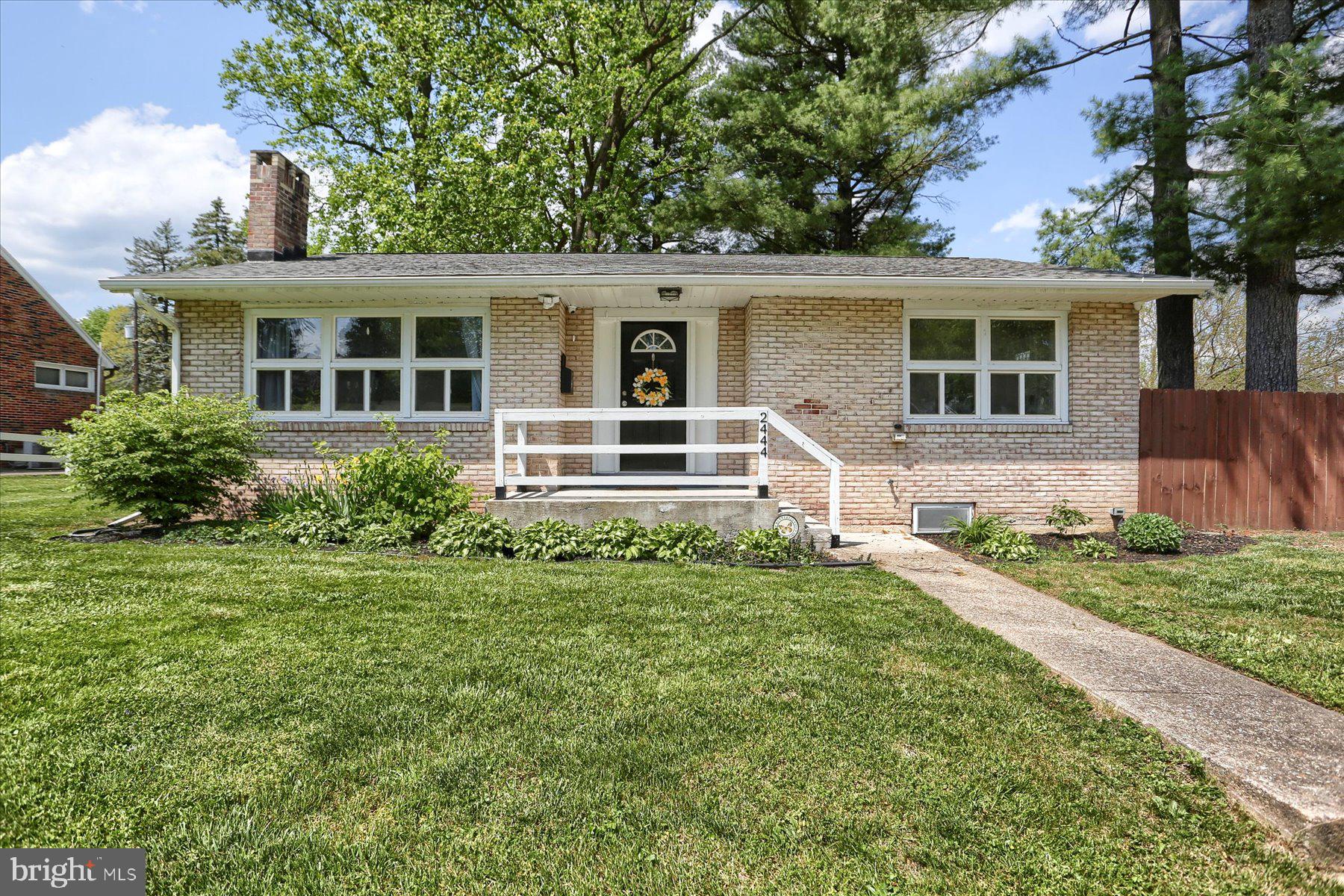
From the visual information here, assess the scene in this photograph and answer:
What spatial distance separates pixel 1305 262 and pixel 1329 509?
4684mm

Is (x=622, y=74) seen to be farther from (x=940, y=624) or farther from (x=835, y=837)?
(x=835, y=837)

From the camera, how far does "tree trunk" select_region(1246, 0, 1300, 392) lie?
419 inches

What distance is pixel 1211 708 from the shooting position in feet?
9.80

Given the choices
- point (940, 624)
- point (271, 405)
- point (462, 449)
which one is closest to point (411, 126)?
point (271, 405)

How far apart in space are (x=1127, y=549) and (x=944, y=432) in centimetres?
240

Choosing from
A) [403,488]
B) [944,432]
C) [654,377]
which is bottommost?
[403,488]

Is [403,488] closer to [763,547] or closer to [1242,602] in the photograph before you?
[763,547]

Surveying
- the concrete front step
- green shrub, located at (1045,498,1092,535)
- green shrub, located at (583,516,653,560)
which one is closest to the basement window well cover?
green shrub, located at (1045,498,1092,535)

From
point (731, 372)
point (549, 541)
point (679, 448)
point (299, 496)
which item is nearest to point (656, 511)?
point (679, 448)

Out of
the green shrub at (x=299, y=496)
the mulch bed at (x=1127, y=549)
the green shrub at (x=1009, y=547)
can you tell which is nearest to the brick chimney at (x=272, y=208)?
the green shrub at (x=299, y=496)

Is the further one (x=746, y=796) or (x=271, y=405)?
(x=271, y=405)

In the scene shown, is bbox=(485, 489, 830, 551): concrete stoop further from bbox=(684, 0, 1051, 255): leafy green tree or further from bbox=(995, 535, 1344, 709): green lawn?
bbox=(684, 0, 1051, 255): leafy green tree

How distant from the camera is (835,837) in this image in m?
2.12

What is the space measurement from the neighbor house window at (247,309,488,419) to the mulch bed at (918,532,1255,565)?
6.25 m
